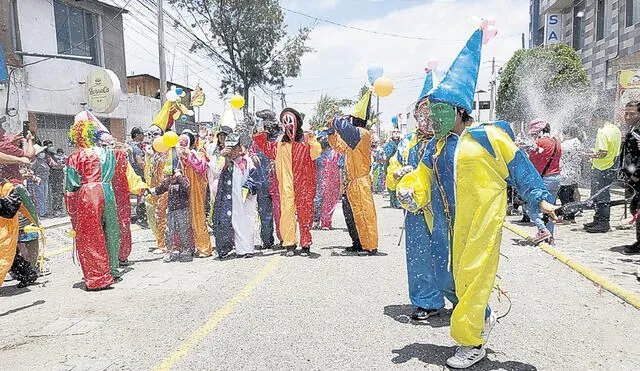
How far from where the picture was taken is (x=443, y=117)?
11.6ft

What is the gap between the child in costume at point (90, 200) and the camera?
18.2ft

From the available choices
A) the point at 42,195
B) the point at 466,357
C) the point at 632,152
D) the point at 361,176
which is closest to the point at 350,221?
the point at 361,176

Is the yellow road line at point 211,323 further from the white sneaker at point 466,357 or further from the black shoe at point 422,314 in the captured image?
the white sneaker at point 466,357

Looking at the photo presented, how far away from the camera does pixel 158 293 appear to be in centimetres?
546

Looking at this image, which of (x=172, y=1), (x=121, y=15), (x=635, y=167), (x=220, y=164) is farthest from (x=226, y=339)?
(x=172, y=1)

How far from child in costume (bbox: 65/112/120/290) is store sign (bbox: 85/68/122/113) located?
8726mm

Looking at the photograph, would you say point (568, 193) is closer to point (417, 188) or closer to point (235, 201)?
point (235, 201)

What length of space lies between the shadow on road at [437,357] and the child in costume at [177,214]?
14.0 feet

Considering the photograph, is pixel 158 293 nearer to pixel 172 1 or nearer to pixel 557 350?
pixel 557 350

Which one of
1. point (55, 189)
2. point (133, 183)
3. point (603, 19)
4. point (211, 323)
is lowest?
point (211, 323)

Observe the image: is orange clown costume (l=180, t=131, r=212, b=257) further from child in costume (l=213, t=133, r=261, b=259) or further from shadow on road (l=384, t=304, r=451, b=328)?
shadow on road (l=384, t=304, r=451, b=328)

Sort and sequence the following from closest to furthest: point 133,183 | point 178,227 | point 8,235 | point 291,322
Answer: point 291,322 < point 8,235 < point 133,183 < point 178,227

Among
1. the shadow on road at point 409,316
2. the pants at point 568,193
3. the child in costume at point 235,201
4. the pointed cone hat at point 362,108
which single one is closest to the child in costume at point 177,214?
the child in costume at point 235,201

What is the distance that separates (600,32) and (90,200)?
20415 millimetres
